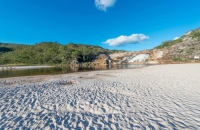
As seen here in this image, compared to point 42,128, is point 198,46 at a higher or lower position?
higher

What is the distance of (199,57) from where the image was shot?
3728cm

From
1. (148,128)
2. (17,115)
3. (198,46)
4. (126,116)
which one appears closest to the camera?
(148,128)

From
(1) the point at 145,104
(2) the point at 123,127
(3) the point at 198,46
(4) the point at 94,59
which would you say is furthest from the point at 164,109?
(4) the point at 94,59

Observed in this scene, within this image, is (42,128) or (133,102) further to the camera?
(133,102)

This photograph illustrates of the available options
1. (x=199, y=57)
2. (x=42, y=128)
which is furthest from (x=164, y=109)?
(x=199, y=57)

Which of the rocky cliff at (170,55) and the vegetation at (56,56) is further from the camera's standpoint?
the vegetation at (56,56)

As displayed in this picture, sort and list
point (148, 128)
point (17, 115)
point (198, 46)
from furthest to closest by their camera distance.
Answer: point (198, 46) < point (17, 115) < point (148, 128)

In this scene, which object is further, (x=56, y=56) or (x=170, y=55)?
(x=56, y=56)

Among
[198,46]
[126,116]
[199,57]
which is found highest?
[198,46]

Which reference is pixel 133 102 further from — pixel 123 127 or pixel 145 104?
pixel 123 127

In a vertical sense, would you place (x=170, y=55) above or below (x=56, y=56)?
below

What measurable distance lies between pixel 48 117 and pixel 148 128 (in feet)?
12.6

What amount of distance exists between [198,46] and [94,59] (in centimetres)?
4799

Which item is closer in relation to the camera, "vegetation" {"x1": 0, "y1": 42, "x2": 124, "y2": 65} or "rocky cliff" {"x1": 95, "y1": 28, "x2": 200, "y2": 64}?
"rocky cliff" {"x1": 95, "y1": 28, "x2": 200, "y2": 64}
